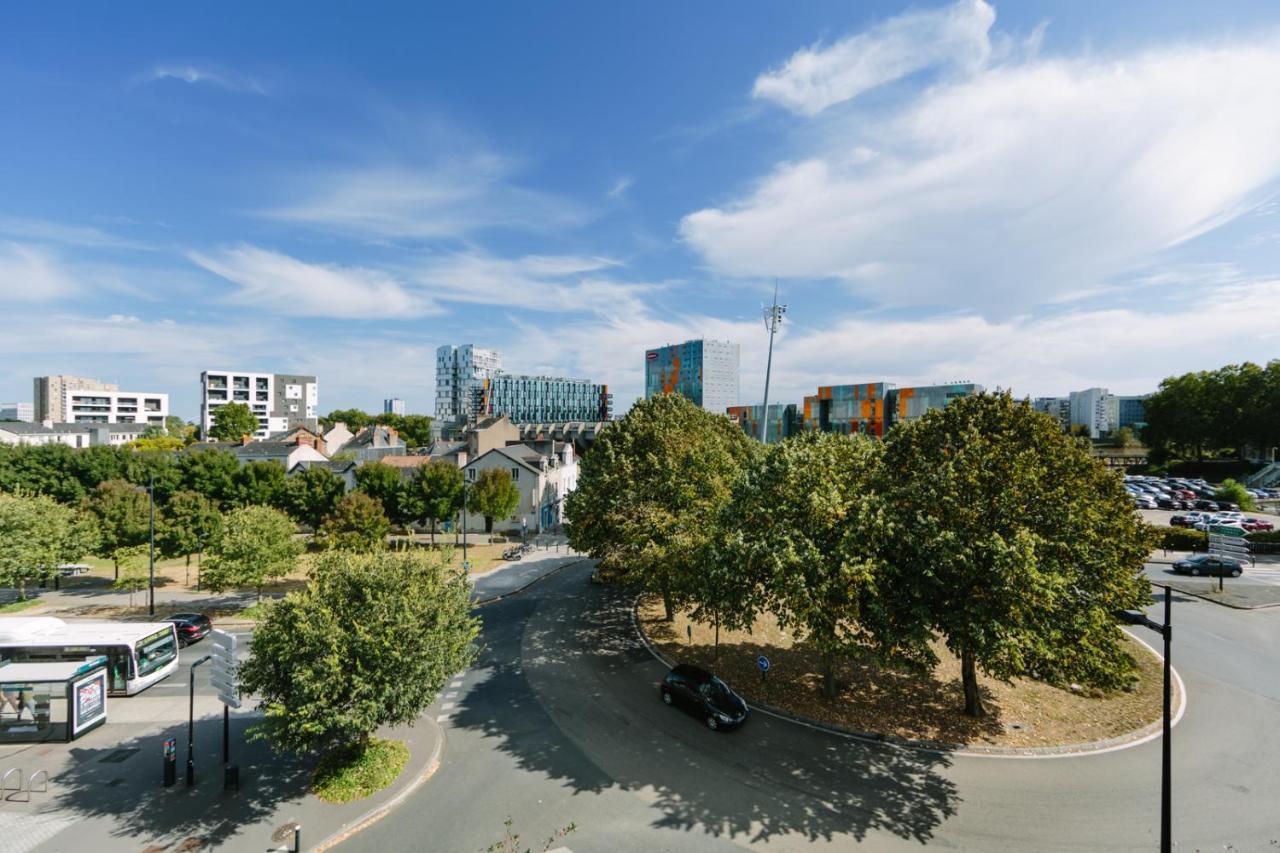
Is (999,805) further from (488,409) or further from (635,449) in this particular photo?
(488,409)

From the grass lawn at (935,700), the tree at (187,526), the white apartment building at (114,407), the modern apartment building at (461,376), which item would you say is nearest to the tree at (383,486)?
the tree at (187,526)

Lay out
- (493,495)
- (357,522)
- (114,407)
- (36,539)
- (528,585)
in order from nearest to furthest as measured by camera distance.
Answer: (36,539)
(357,522)
(528,585)
(493,495)
(114,407)

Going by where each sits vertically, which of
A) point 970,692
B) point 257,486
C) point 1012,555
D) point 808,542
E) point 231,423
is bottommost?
point 970,692

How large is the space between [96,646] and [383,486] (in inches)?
1139

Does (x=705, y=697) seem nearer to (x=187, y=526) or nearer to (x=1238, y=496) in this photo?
(x=187, y=526)

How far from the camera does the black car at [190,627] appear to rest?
2648 centimetres

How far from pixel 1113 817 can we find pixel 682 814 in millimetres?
10822

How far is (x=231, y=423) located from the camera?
114375 millimetres

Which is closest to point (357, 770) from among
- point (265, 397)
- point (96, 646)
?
point (96, 646)

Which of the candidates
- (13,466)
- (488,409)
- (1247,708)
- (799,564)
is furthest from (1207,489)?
(488,409)

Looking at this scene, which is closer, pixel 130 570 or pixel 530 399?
pixel 130 570

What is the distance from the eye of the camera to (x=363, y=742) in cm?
1584

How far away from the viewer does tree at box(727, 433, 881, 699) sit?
1630 cm

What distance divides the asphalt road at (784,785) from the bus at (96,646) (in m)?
11.9
